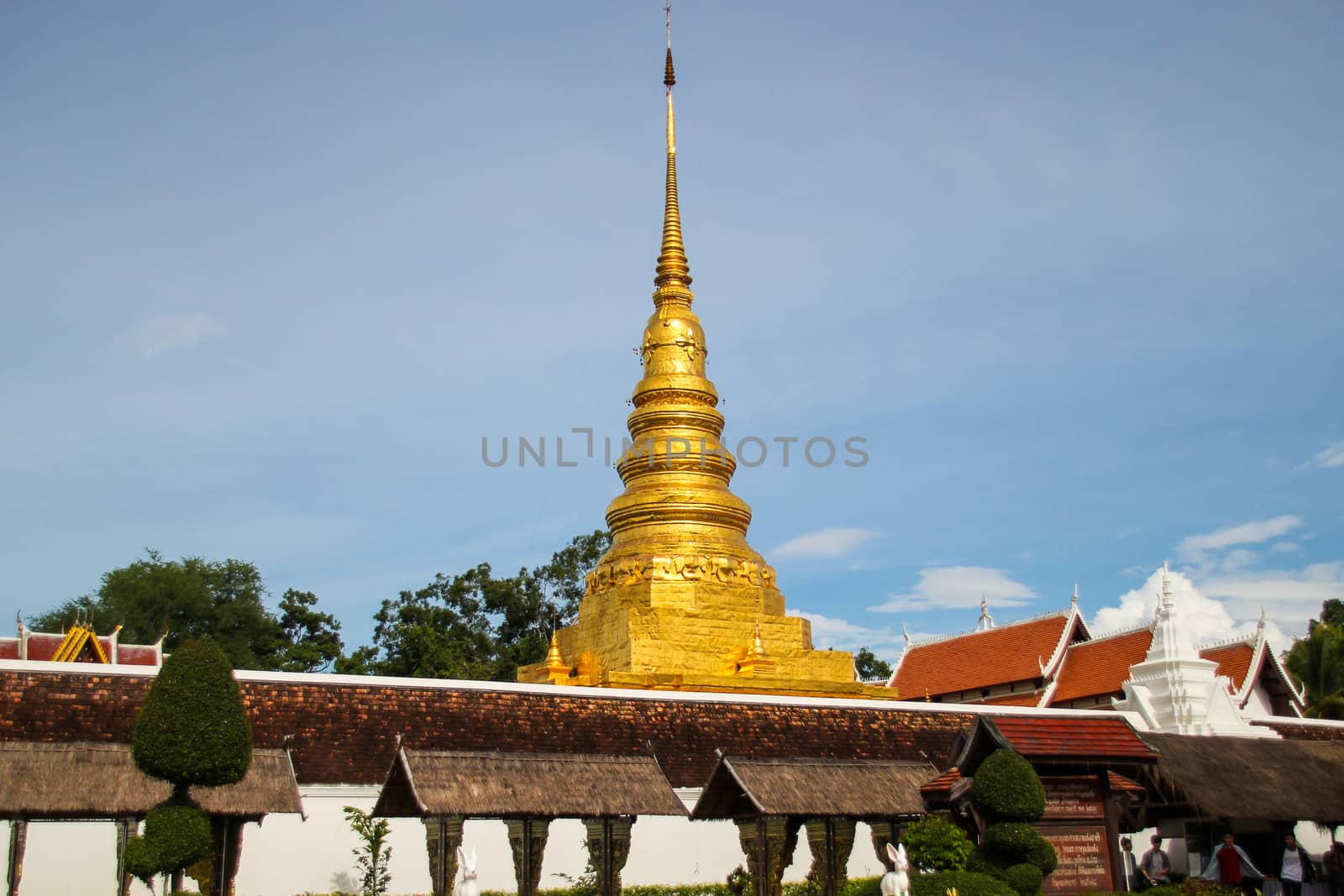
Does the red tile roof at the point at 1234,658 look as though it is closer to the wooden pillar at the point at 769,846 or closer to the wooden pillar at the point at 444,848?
the wooden pillar at the point at 769,846

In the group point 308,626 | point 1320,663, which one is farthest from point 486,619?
point 1320,663

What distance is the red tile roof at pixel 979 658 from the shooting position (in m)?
33.9

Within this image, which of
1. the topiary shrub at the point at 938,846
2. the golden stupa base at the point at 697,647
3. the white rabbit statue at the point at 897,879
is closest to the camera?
the white rabbit statue at the point at 897,879

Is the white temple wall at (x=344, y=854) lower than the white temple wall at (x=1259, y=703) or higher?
lower

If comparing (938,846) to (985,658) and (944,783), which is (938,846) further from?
(985,658)

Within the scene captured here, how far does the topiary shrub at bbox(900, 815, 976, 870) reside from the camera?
13.8 metres

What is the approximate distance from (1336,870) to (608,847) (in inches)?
400

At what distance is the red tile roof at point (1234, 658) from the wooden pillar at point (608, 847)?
18930mm

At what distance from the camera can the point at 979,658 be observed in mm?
35500

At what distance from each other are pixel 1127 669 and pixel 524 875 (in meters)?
19.5

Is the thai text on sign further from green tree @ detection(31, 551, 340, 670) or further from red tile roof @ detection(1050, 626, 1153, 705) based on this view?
green tree @ detection(31, 551, 340, 670)

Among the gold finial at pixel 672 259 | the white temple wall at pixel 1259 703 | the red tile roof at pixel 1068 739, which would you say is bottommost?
the red tile roof at pixel 1068 739

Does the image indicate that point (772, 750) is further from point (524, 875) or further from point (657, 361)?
point (657, 361)

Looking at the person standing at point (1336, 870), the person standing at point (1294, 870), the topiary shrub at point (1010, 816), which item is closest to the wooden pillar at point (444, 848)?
the topiary shrub at point (1010, 816)
